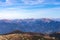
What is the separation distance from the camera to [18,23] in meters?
2.41

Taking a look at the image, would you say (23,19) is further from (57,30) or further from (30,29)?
(57,30)

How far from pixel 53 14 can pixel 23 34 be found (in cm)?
54

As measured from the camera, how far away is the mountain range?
2377 mm

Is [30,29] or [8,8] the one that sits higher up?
[8,8]

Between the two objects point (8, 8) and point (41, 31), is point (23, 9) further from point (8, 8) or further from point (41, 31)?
point (41, 31)

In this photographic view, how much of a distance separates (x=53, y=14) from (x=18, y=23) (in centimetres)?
54

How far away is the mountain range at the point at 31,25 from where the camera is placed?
7.80 ft

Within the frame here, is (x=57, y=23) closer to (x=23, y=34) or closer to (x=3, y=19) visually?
(x=23, y=34)

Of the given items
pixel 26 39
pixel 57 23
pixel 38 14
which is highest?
pixel 38 14

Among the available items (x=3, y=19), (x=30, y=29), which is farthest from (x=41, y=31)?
(x=3, y=19)

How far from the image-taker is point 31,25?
2402 millimetres

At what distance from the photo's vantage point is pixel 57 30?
237 cm

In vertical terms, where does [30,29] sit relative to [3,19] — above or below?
below

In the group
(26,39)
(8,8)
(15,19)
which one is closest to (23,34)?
(26,39)
